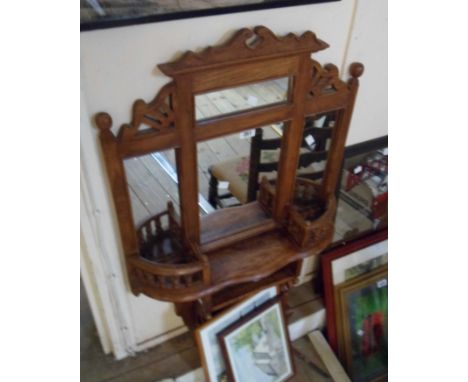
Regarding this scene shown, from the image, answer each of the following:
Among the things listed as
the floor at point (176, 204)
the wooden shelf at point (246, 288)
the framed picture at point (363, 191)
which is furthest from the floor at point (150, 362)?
the framed picture at point (363, 191)

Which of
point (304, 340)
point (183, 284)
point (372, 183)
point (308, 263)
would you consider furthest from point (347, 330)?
point (183, 284)

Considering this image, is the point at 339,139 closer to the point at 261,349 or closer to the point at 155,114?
the point at 155,114

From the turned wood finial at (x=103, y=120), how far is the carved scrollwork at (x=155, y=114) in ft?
0.11

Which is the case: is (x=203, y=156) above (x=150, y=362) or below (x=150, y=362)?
above

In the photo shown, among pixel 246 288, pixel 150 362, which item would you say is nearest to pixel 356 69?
pixel 246 288

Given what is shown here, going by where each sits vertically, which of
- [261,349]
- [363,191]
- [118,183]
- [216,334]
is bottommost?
[261,349]

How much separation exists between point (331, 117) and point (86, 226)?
673 mm

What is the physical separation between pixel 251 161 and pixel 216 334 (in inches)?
20.4

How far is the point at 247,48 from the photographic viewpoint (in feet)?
2.95

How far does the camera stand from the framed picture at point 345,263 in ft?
5.13

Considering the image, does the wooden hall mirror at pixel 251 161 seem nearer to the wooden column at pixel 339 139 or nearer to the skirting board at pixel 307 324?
the wooden column at pixel 339 139

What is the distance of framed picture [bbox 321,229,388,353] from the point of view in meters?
1.56

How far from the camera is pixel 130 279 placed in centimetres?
114

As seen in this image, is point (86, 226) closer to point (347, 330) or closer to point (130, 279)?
point (130, 279)
